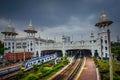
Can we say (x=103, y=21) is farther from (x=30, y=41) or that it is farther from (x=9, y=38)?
(x=9, y=38)

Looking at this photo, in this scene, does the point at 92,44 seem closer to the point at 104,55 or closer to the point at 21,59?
the point at 104,55

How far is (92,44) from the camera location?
54625mm

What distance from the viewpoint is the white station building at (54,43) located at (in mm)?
51719

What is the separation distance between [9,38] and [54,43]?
989 inches

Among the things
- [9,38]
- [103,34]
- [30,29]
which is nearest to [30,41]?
[30,29]

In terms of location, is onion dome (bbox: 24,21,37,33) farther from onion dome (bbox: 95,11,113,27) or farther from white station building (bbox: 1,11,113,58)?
onion dome (bbox: 95,11,113,27)

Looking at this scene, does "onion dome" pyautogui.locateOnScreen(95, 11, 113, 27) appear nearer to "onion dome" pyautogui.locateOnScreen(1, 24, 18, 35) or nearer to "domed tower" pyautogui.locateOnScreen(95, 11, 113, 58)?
"domed tower" pyautogui.locateOnScreen(95, 11, 113, 58)

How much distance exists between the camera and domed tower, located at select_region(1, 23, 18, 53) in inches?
2729

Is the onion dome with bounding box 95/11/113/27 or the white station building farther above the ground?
the onion dome with bounding box 95/11/113/27

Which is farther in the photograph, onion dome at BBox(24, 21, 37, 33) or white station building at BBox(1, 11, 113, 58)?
onion dome at BBox(24, 21, 37, 33)

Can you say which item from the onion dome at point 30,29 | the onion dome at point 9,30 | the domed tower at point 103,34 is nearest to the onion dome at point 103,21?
the domed tower at point 103,34

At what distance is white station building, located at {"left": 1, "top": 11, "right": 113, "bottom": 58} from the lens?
5172 centimetres

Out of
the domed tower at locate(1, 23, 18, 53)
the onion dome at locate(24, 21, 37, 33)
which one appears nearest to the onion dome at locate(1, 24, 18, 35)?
the domed tower at locate(1, 23, 18, 53)

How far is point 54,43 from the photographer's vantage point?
207 feet
